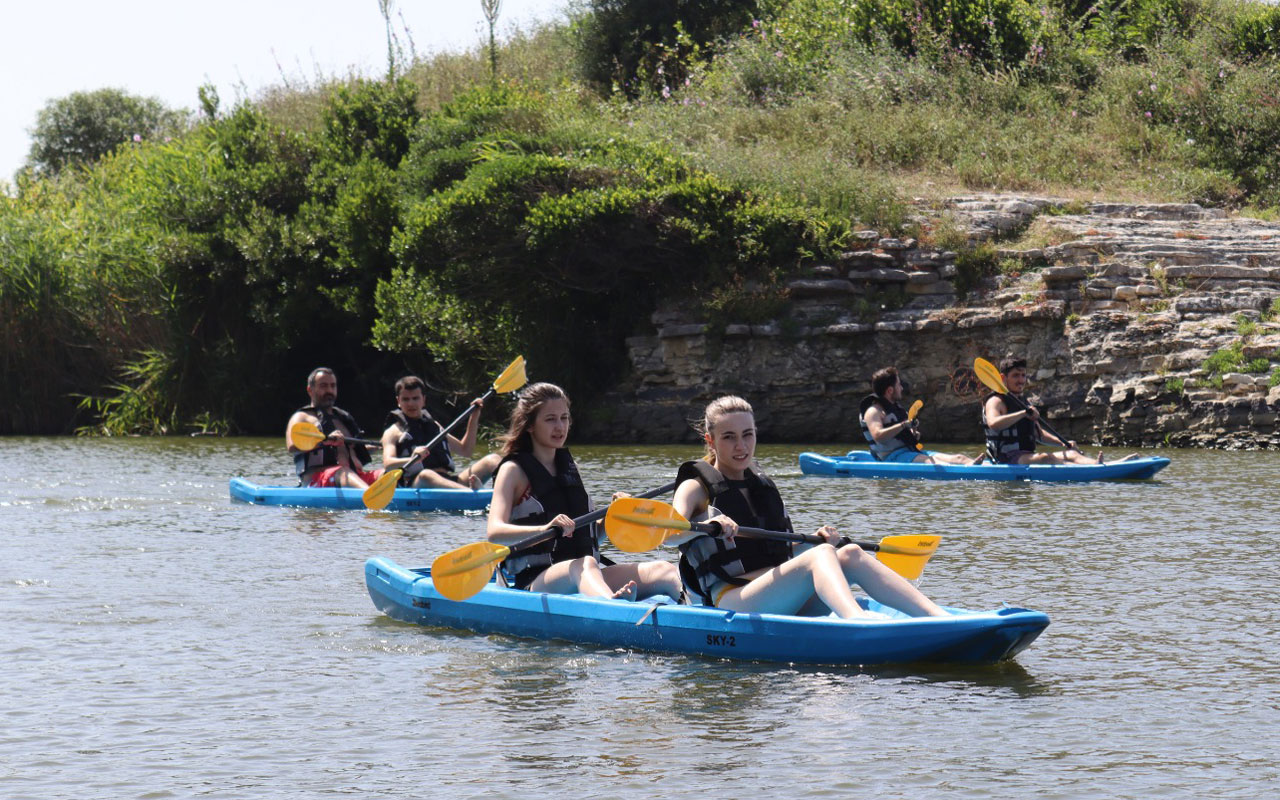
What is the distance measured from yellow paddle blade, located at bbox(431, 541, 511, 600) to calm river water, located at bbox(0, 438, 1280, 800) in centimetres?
23

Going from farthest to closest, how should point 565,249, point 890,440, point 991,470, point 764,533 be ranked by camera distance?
point 565,249
point 890,440
point 991,470
point 764,533

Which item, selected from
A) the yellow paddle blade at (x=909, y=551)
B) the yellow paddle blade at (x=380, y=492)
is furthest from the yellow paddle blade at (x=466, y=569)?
the yellow paddle blade at (x=380, y=492)

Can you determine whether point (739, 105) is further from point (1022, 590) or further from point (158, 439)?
point (1022, 590)

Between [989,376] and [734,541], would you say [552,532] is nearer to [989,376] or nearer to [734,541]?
[734,541]

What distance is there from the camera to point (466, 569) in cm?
638

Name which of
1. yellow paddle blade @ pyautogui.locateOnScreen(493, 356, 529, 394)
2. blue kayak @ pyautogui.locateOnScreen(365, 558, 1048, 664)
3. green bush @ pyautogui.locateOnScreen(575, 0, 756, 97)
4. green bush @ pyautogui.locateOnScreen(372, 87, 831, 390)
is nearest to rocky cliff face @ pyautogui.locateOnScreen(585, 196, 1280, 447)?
green bush @ pyautogui.locateOnScreen(372, 87, 831, 390)

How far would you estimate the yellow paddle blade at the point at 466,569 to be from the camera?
20.8 feet

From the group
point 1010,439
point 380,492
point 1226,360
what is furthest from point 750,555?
point 1226,360

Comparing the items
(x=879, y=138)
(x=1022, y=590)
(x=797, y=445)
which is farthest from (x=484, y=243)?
(x=1022, y=590)

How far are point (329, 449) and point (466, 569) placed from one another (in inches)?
229

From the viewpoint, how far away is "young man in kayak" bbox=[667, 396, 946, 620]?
5.70 metres

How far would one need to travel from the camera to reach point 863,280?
1812cm

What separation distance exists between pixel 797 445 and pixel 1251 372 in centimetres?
480

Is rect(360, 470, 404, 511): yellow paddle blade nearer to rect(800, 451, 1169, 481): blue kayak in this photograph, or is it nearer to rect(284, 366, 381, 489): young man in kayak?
rect(284, 366, 381, 489): young man in kayak
